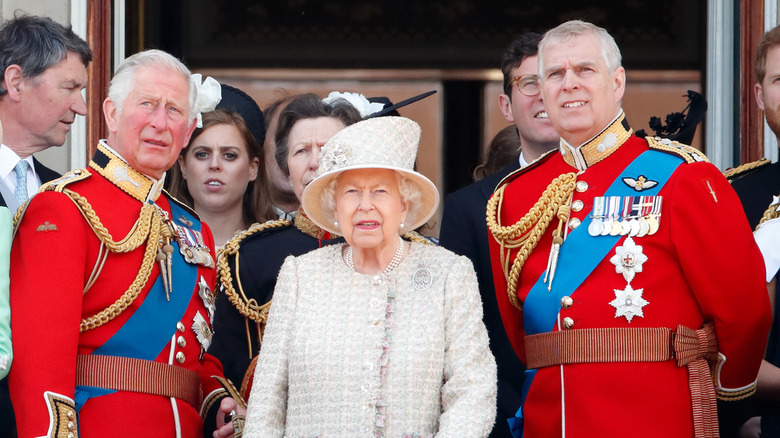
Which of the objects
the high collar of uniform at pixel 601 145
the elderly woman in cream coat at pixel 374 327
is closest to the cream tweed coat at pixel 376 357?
the elderly woman in cream coat at pixel 374 327

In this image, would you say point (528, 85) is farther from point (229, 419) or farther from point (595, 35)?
point (229, 419)

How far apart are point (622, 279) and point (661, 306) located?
0.13 meters

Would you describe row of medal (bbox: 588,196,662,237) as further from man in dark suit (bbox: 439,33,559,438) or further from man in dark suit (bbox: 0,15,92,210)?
man in dark suit (bbox: 0,15,92,210)

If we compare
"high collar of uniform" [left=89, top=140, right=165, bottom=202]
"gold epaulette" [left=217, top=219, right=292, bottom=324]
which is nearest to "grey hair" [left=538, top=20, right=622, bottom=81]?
"gold epaulette" [left=217, top=219, right=292, bottom=324]

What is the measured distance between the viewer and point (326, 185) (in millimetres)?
3484

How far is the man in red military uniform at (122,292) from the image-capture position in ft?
11.1

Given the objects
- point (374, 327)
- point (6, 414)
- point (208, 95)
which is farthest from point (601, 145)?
point (6, 414)

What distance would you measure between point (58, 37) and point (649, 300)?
224 cm

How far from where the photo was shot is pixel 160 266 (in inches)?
146

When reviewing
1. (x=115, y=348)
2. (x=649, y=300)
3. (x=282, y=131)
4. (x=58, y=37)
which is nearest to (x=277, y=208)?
(x=282, y=131)

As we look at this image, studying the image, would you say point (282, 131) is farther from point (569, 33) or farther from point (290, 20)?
point (290, 20)

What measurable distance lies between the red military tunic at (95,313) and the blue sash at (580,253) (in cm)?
99

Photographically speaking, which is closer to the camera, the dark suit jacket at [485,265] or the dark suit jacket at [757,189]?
the dark suit jacket at [485,265]

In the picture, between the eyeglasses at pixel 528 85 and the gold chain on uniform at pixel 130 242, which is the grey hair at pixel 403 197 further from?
the eyeglasses at pixel 528 85
